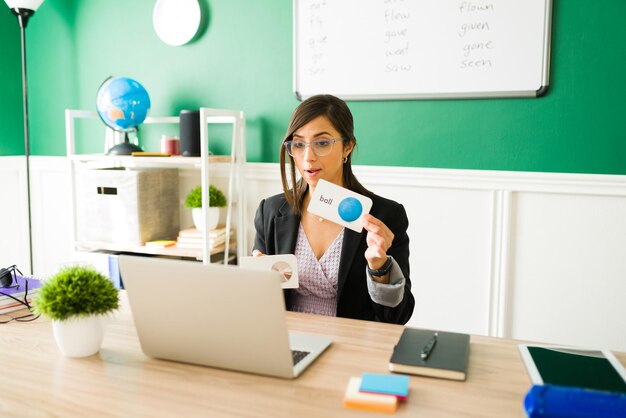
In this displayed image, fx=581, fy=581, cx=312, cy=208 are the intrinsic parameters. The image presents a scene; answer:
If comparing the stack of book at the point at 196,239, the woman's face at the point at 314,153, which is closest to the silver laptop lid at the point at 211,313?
the woman's face at the point at 314,153

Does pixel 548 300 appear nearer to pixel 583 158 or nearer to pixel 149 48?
pixel 583 158

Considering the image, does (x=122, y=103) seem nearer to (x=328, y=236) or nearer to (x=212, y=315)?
(x=328, y=236)

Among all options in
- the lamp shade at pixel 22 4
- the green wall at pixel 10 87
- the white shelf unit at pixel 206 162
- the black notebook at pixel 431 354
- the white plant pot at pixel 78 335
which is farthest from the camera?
the green wall at pixel 10 87

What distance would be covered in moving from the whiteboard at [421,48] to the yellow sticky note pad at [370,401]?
1.87 meters

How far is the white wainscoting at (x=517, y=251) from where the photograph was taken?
96.7 inches

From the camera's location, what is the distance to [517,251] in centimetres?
260

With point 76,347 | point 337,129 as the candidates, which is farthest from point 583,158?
point 76,347

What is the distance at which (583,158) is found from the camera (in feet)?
8.04

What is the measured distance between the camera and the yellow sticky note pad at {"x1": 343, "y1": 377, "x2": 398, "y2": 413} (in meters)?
0.97

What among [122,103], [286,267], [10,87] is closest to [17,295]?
[286,267]

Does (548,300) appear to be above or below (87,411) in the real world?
below

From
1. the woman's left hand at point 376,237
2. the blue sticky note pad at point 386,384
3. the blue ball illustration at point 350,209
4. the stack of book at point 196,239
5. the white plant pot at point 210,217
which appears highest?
the blue ball illustration at point 350,209

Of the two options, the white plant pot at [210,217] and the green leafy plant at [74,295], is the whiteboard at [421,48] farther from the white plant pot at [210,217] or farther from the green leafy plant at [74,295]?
the green leafy plant at [74,295]

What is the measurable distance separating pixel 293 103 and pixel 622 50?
149 cm
